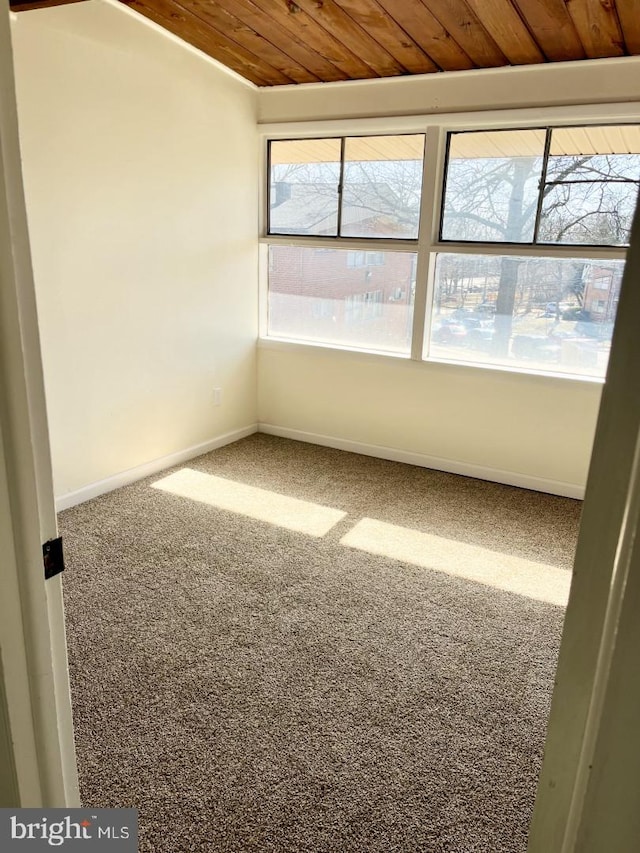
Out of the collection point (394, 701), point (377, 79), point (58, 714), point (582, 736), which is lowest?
point (394, 701)

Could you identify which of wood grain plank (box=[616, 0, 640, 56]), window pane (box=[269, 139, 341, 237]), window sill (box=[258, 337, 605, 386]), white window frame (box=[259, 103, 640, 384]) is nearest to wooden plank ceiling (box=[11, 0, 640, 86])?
wood grain plank (box=[616, 0, 640, 56])

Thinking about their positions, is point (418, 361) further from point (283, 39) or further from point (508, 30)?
point (283, 39)

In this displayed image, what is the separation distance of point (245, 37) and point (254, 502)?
2.65 meters

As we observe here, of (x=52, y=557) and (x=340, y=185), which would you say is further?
(x=340, y=185)

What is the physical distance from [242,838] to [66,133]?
3.17 meters

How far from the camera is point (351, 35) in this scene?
3359 mm

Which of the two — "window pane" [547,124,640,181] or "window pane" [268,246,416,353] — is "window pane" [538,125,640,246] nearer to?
"window pane" [547,124,640,181]

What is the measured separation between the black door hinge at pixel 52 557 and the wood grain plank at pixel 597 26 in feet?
10.0

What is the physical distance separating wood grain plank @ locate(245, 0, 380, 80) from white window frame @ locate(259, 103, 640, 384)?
300 millimetres

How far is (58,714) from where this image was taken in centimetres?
106

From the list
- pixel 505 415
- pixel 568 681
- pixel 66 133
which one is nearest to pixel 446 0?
pixel 66 133

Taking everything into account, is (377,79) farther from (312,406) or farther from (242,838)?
(242,838)

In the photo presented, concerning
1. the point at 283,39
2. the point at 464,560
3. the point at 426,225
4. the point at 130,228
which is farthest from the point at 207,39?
the point at 464,560

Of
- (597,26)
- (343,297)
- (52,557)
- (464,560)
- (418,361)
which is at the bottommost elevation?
(464,560)
